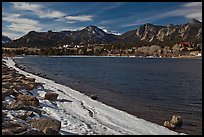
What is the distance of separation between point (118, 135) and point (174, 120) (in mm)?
5643

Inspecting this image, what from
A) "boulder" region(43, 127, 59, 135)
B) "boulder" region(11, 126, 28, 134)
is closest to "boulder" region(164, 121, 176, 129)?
"boulder" region(43, 127, 59, 135)

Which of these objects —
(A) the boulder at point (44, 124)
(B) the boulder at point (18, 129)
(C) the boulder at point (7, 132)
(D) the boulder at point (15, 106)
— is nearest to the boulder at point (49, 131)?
(A) the boulder at point (44, 124)

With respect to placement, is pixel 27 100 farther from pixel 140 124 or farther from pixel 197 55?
pixel 197 55

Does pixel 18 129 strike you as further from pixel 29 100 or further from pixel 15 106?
pixel 29 100

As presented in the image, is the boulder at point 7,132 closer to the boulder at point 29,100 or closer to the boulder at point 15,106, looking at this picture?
the boulder at point 15,106

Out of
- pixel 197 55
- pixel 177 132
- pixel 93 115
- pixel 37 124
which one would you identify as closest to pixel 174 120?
pixel 177 132

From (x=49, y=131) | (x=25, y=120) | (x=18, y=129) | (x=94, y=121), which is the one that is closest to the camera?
(x=18, y=129)

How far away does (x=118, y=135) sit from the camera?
12.8 meters

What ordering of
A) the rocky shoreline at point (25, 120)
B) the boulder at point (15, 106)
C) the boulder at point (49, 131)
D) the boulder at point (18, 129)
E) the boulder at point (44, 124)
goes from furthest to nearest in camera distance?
the boulder at point (15, 106), the boulder at point (44, 124), the boulder at point (49, 131), the rocky shoreline at point (25, 120), the boulder at point (18, 129)

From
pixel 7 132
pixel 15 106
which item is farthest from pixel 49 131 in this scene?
pixel 15 106

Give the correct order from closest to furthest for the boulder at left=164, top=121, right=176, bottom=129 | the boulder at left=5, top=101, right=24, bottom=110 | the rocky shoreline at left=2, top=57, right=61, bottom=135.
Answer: the rocky shoreline at left=2, top=57, right=61, bottom=135 < the boulder at left=5, top=101, right=24, bottom=110 < the boulder at left=164, top=121, right=176, bottom=129

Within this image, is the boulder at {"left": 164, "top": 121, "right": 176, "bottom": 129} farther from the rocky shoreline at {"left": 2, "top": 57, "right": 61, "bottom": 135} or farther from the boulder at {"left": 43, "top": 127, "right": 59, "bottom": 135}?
the boulder at {"left": 43, "top": 127, "right": 59, "bottom": 135}

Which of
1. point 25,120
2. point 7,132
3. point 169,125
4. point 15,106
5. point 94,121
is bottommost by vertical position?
point 169,125

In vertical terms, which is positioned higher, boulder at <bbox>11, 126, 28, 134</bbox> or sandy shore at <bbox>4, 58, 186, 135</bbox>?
boulder at <bbox>11, 126, 28, 134</bbox>
